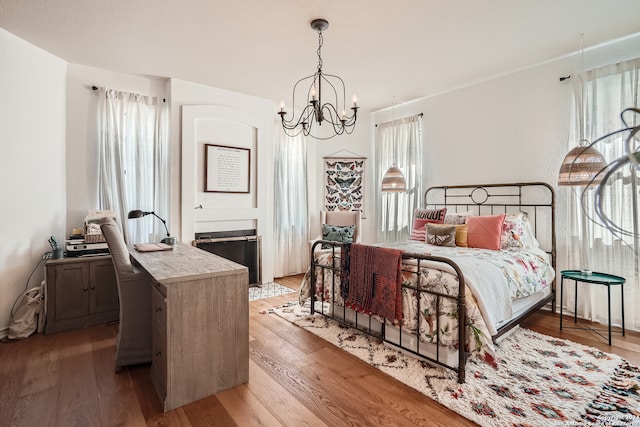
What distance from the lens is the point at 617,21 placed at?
2713mm

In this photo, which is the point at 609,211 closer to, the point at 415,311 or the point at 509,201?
the point at 509,201

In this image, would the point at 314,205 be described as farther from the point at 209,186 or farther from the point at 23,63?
the point at 23,63

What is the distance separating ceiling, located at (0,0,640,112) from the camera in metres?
2.47

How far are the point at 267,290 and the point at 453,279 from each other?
9.37 ft

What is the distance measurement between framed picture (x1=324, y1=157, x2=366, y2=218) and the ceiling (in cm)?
174

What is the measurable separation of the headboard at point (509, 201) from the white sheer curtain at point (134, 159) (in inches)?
143

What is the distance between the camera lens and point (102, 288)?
10.6 feet

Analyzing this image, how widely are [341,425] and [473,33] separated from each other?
3.26 m

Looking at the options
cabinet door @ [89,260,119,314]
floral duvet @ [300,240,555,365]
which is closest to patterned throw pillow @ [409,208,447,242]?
floral duvet @ [300,240,555,365]

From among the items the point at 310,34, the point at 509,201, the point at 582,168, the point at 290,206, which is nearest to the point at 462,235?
the point at 509,201

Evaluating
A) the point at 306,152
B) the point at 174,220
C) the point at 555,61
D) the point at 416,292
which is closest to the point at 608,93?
the point at 555,61

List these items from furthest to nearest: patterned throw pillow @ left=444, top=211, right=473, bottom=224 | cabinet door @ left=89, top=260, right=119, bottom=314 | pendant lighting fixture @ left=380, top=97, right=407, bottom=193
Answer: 1. pendant lighting fixture @ left=380, top=97, right=407, bottom=193
2. patterned throw pillow @ left=444, top=211, right=473, bottom=224
3. cabinet door @ left=89, top=260, right=119, bottom=314

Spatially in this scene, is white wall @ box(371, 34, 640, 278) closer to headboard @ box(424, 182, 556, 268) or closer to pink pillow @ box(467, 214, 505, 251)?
headboard @ box(424, 182, 556, 268)

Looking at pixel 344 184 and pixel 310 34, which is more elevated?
pixel 310 34
